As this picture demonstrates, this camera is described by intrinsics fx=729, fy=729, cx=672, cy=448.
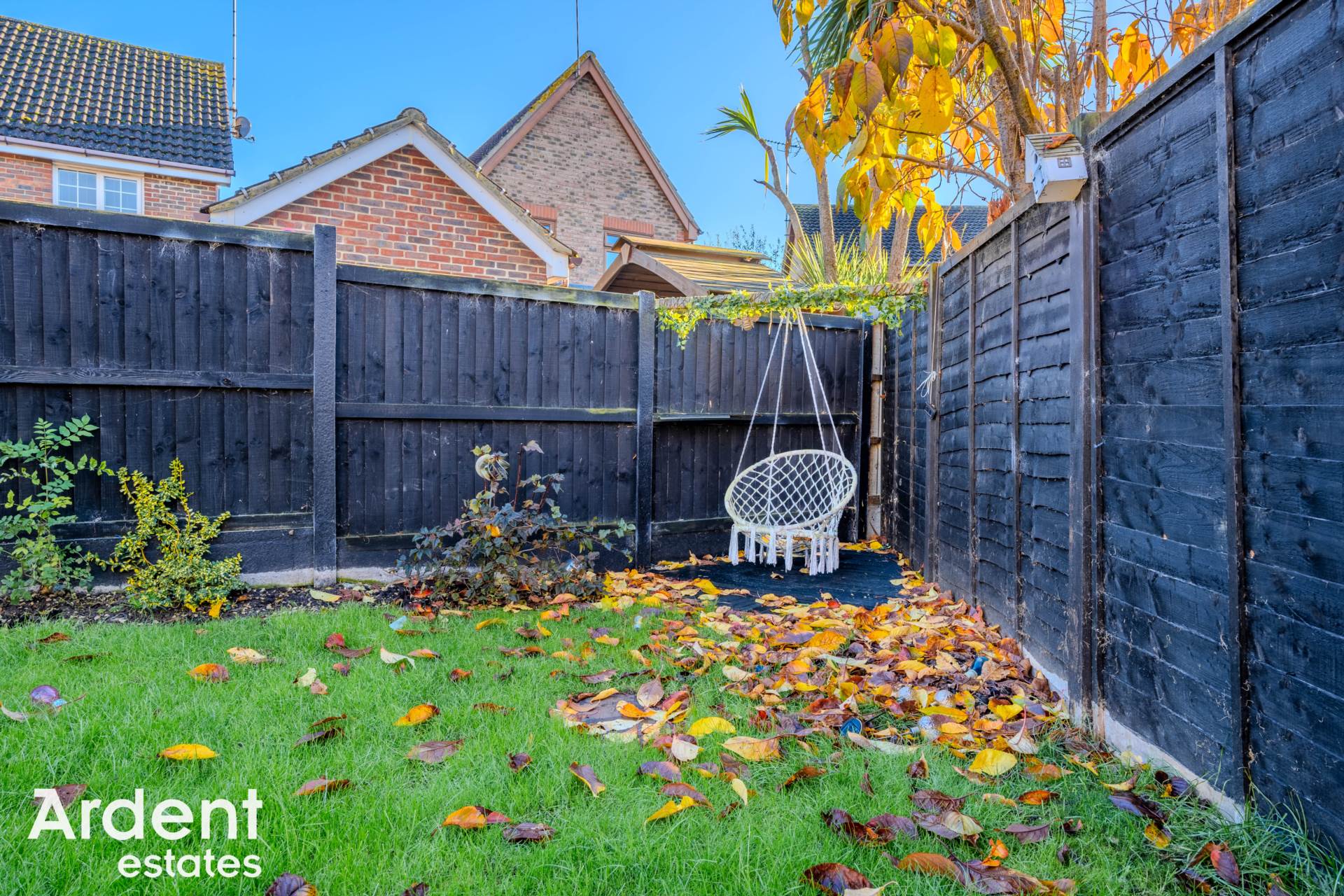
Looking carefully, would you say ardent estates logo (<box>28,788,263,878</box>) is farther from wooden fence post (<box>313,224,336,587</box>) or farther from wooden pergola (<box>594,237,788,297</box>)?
wooden pergola (<box>594,237,788,297</box>)

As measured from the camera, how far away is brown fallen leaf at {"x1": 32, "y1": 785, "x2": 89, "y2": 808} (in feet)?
5.14

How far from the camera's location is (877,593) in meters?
4.05

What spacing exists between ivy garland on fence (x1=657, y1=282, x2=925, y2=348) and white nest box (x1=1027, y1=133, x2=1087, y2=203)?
8.39 feet

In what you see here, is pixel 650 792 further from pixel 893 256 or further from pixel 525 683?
pixel 893 256

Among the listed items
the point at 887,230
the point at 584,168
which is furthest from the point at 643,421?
the point at 887,230

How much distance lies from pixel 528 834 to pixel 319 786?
0.53m

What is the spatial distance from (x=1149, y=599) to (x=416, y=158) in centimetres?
786

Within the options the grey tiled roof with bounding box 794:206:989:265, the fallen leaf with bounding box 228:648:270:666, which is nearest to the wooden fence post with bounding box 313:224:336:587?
the fallen leaf with bounding box 228:648:270:666

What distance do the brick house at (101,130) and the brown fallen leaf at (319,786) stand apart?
371 inches

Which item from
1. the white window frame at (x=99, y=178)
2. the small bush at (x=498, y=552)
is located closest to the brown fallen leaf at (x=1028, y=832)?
the small bush at (x=498, y=552)

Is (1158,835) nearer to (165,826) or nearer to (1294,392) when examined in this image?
(1294,392)

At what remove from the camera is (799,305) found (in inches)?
217

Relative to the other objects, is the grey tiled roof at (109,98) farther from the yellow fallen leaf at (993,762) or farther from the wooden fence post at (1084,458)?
the yellow fallen leaf at (993,762)

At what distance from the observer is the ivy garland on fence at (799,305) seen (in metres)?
4.98
